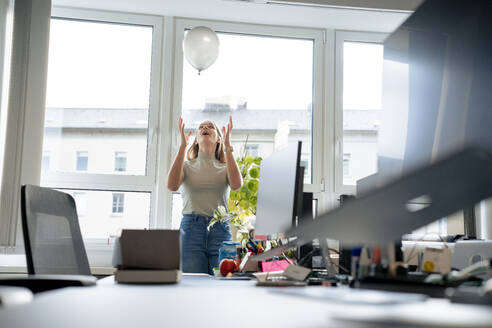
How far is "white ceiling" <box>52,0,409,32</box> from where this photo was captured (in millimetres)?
3891

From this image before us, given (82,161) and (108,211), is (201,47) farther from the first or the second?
(108,211)

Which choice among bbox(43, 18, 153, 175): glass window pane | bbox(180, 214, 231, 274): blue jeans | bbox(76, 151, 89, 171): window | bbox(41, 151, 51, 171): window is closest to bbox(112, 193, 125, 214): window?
bbox(43, 18, 153, 175): glass window pane

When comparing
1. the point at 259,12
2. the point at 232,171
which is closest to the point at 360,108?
the point at 259,12

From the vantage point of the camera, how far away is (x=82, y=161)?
3854mm

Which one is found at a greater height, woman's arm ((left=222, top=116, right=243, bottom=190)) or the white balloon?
the white balloon

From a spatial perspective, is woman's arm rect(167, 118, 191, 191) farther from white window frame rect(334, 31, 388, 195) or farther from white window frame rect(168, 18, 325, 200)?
white window frame rect(334, 31, 388, 195)

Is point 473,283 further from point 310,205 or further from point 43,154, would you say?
point 43,154

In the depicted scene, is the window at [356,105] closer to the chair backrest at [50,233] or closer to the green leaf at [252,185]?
the green leaf at [252,185]

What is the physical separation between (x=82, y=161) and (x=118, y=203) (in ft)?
1.40

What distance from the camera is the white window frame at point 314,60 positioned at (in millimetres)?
4016

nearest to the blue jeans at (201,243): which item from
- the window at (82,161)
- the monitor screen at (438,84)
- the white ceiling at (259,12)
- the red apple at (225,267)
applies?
the red apple at (225,267)

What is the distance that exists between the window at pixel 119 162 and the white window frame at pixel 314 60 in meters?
0.41

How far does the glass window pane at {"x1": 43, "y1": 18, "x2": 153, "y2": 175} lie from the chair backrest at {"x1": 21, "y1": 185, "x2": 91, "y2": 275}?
193 centimetres

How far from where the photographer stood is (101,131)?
389 cm
